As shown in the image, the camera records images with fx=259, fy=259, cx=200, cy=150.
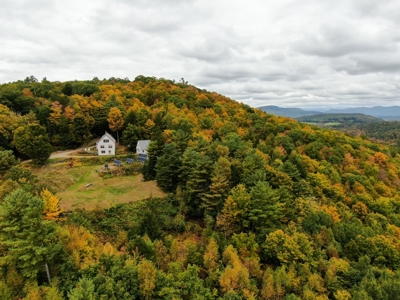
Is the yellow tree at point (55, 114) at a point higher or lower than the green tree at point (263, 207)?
higher

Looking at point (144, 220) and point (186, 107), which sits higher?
point (186, 107)

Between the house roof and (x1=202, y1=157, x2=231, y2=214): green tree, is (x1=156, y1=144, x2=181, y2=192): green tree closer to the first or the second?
(x1=202, y1=157, x2=231, y2=214): green tree

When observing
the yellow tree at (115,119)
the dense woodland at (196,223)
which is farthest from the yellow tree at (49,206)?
the yellow tree at (115,119)

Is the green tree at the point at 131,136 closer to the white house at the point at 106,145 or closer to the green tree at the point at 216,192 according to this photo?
the white house at the point at 106,145

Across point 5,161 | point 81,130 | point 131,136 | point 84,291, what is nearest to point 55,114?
point 81,130

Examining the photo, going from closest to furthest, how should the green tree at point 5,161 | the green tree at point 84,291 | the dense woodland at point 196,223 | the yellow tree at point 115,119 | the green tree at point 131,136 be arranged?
the green tree at point 84,291 < the dense woodland at point 196,223 < the green tree at point 5,161 < the green tree at point 131,136 < the yellow tree at point 115,119

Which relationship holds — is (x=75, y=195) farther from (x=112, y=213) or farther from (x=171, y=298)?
(x=171, y=298)

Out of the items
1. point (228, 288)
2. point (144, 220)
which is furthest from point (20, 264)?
point (228, 288)
